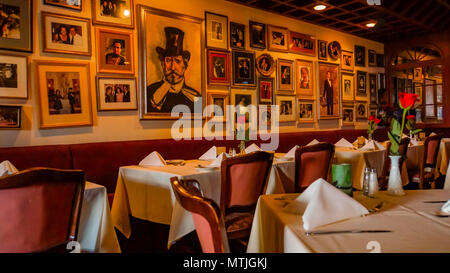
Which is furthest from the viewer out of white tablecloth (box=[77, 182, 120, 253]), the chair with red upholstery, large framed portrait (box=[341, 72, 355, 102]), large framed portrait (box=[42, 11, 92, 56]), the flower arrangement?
large framed portrait (box=[341, 72, 355, 102])

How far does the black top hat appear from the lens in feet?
14.4

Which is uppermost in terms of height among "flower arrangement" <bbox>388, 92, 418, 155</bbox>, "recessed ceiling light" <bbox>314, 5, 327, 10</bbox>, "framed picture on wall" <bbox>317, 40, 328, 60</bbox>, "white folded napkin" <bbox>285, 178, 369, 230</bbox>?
"recessed ceiling light" <bbox>314, 5, 327, 10</bbox>

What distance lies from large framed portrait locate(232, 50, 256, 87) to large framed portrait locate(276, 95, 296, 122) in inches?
29.2

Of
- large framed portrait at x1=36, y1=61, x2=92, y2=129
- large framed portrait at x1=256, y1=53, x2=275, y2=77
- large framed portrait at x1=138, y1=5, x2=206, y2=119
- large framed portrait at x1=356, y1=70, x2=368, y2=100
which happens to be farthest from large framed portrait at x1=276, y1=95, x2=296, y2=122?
large framed portrait at x1=36, y1=61, x2=92, y2=129

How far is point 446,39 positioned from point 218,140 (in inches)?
241

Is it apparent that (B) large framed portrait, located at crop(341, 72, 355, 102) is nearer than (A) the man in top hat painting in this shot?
No

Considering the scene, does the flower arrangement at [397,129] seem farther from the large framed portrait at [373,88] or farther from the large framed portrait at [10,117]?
the large framed portrait at [373,88]

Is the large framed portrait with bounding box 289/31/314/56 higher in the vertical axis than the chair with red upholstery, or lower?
higher

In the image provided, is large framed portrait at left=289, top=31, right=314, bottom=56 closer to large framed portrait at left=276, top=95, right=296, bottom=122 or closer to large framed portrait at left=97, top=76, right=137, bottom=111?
large framed portrait at left=276, top=95, right=296, bottom=122

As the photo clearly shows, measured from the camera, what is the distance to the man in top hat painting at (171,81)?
14.2 ft

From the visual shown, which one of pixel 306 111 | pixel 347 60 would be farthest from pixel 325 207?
pixel 347 60

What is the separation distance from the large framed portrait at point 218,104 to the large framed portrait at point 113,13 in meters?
1.54

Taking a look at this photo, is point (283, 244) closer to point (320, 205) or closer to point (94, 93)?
point (320, 205)
